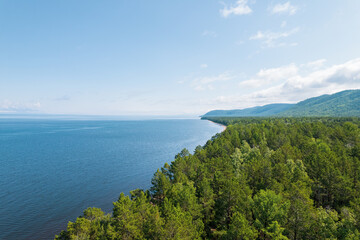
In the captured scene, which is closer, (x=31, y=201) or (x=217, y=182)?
(x=217, y=182)

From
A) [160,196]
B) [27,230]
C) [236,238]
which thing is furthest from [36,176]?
[236,238]

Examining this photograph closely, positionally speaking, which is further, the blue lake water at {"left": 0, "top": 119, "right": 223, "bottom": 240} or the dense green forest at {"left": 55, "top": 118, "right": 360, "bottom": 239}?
the blue lake water at {"left": 0, "top": 119, "right": 223, "bottom": 240}

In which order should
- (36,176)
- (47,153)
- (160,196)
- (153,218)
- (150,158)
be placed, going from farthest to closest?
(47,153), (150,158), (36,176), (160,196), (153,218)

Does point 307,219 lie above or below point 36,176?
above

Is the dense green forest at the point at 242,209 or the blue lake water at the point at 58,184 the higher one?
the dense green forest at the point at 242,209

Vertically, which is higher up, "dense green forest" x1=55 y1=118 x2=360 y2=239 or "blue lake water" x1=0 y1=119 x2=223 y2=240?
"dense green forest" x1=55 y1=118 x2=360 y2=239

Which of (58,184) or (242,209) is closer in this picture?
(242,209)

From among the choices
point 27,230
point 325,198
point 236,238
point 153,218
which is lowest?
point 27,230

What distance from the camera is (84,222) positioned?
94.8 feet

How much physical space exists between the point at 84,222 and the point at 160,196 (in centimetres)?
1923

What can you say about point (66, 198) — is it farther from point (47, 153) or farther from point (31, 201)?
point (47, 153)

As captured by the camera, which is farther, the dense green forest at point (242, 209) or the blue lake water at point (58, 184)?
the blue lake water at point (58, 184)

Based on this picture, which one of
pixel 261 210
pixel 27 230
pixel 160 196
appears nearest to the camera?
pixel 261 210

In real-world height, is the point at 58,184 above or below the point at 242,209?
below
